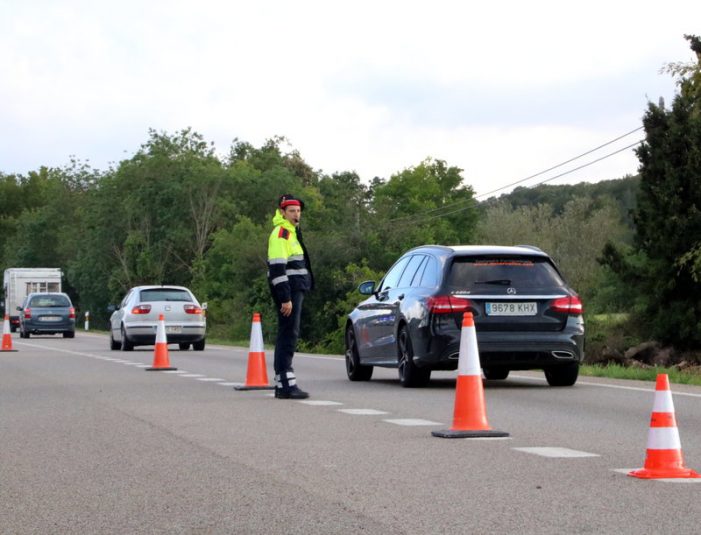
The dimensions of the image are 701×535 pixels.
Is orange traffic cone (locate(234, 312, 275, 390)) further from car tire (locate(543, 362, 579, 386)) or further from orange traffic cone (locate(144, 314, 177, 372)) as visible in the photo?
orange traffic cone (locate(144, 314, 177, 372))

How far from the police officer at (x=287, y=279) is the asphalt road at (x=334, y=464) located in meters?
0.48

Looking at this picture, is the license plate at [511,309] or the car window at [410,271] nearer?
the license plate at [511,309]

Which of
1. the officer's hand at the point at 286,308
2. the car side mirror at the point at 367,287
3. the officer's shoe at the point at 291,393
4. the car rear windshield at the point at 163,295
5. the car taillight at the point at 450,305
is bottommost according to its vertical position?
the officer's shoe at the point at 291,393

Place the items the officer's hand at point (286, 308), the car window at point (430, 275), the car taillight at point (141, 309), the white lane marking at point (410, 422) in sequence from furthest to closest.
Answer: the car taillight at point (141, 309) → the car window at point (430, 275) → the officer's hand at point (286, 308) → the white lane marking at point (410, 422)

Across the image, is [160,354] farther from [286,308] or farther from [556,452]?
[556,452]

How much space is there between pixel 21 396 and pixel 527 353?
219 inches

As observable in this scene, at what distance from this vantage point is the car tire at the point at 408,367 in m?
16.1

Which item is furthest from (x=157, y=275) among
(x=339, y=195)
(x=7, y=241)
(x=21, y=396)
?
(x=21, y=396)

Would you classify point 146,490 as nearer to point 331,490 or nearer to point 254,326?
point 331,490

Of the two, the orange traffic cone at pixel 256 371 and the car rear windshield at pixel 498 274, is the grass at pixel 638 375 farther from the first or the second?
the orange traffic cone at pixel 256 371

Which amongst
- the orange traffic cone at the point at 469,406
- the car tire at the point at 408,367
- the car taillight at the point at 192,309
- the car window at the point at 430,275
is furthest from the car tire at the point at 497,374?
the car taillight at the point at 192,309

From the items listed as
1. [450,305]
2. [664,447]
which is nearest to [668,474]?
[664,447]

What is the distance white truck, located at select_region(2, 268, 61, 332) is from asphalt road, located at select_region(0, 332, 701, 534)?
55159 mm

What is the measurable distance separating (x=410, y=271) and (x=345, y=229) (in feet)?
115
